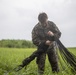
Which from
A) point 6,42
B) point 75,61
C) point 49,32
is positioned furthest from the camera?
point 6,42

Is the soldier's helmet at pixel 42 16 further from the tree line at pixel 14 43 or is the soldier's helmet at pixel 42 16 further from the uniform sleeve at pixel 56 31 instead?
the tree line at pixel 14 43

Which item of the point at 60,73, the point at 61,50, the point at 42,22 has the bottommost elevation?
the point at 60,73

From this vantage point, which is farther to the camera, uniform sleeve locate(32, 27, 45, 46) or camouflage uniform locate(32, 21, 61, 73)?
camouflage uniform locate(32, 21, 61, 73)

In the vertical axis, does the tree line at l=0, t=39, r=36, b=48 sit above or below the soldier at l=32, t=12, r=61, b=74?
above

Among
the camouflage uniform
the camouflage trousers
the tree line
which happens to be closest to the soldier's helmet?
the camouflage uniform

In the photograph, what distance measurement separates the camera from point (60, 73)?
29.5ft

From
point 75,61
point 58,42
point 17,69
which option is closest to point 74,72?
point 75,61

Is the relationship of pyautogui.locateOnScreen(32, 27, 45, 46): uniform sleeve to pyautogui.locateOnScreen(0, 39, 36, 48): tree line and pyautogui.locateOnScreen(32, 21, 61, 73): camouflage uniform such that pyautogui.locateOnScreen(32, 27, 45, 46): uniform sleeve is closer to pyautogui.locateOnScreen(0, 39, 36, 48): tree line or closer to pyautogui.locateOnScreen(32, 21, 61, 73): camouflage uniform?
pyautogui.locateOnScreen(32, 21, 61, 73): camouflage uniform

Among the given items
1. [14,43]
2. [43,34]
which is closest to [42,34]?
[43,34]

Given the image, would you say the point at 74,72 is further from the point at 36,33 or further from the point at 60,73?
the point at 36,33

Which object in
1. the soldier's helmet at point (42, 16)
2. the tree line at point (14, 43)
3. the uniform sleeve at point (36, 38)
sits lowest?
the uniform sleeve at point (36, 38)

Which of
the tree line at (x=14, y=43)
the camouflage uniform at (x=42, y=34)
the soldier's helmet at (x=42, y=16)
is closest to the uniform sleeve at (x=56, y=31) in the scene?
the camouflage uniform at (x=42, y=34)

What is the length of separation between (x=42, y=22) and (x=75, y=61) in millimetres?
1556

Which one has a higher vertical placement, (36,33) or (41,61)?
(36,33)
